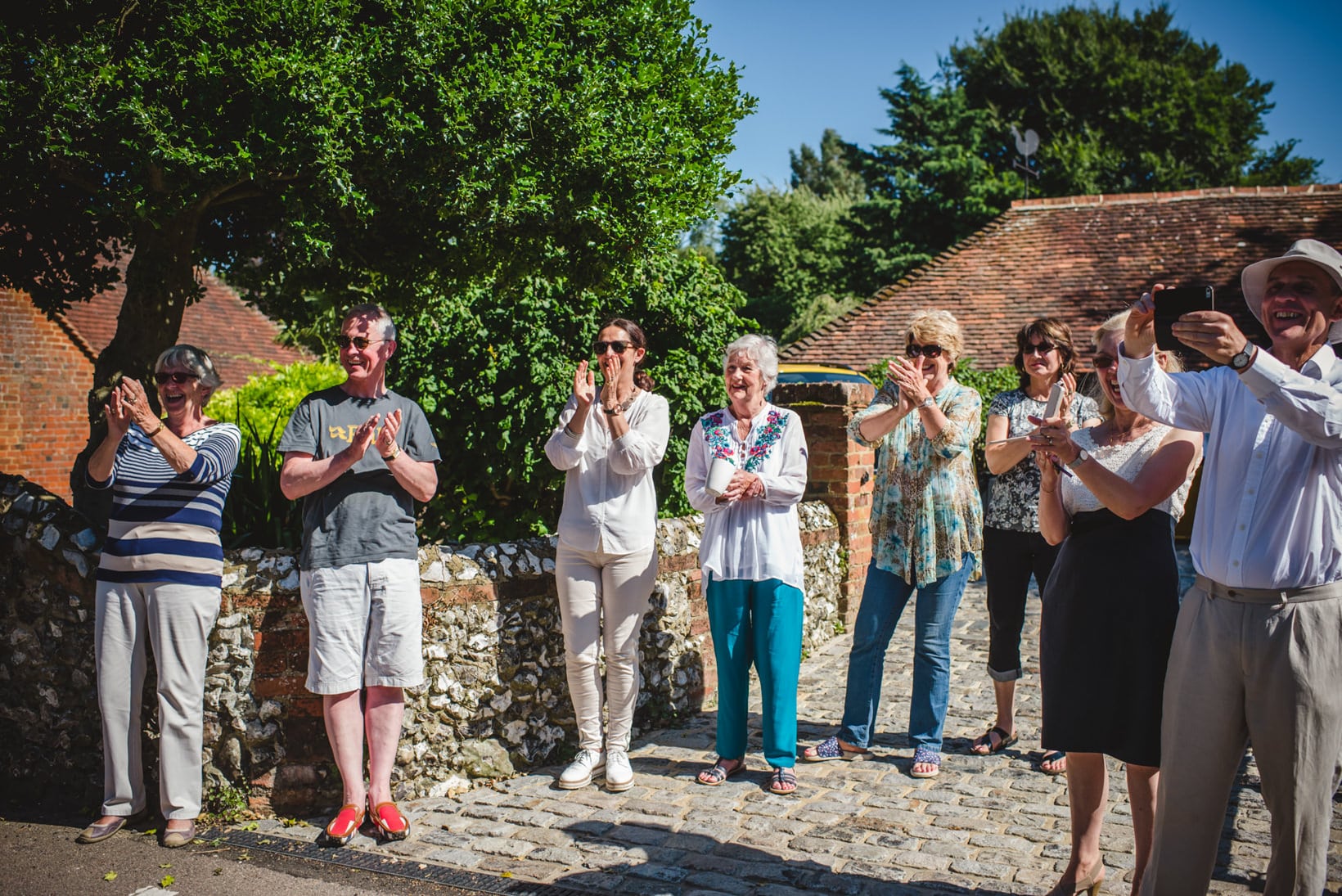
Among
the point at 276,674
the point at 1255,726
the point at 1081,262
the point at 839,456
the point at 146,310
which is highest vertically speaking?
the point at 1081,262

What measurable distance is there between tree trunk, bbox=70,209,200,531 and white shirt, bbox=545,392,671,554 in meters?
2.66

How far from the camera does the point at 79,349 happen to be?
1694 centimetres

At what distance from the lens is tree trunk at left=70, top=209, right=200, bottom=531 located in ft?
18.6

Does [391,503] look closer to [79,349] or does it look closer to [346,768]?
[346,768]

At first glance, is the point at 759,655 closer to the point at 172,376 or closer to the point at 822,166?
the point at 172,376

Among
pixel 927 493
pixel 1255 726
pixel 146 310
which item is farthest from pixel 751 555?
pixel 146 310

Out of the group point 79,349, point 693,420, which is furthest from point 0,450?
point 693,420

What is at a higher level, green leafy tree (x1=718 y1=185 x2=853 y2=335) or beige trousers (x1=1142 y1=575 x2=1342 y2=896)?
green leafy tree (x1=718 y1=185 x2=853 y2=335)

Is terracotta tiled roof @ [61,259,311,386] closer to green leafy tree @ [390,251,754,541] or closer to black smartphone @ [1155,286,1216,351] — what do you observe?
green leafy tree @ [390,251,754,541]

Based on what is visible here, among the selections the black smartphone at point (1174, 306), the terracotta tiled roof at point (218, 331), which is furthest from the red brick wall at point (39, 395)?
the black smartphone at point (1174, 306)

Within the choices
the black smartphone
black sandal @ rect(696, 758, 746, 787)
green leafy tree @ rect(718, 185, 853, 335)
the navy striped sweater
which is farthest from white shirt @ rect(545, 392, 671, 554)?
green leafy tree @ rect(718, 185, 853, 335)

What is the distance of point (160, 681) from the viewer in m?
4.23

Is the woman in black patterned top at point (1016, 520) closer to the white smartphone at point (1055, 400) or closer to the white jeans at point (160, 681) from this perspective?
the white smartphone at point (1055, 400)

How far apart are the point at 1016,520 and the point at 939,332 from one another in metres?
1.04
